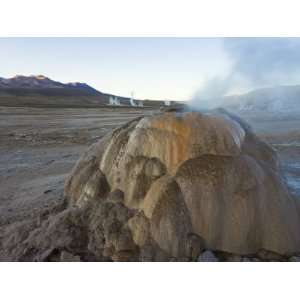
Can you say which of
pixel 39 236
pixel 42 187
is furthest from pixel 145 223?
pixel 42 187

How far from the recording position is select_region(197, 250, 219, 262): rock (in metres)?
2.98

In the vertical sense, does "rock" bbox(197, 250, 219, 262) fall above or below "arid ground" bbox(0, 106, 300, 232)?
above

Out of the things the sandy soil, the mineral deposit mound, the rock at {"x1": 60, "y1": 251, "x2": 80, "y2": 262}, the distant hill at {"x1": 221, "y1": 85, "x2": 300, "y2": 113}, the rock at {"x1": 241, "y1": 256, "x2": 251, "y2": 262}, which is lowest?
the sandy soil

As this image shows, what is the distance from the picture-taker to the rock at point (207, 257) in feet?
9.79

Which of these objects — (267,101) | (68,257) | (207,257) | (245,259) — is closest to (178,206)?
(207,257)

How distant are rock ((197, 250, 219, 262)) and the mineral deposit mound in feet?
0.10

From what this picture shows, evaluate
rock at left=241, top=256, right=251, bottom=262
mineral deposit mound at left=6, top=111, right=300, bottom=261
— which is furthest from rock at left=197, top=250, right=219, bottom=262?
rock at left=241, top=256, right=251, bottom=262

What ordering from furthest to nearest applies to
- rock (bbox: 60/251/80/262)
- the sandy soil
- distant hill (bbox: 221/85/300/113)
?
1. distant hill (bbox: 221/85/300/113)
2. the sandy soil
3. rock (bbox: 60/251/80/262)

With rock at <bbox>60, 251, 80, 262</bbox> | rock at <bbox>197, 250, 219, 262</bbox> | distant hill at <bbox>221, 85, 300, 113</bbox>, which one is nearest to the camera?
rock at <bbox>197, 250, 219, 262</bbox>

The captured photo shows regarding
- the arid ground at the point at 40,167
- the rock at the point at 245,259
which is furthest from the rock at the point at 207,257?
the arid ground at the point at 40,167

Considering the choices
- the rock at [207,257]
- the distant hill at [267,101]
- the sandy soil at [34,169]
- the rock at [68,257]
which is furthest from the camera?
the distant hill at [267,101]

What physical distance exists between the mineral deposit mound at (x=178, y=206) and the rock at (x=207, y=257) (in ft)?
0.10

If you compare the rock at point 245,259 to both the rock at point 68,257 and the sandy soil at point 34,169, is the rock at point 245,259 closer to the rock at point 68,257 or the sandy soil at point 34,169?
the rock at point 68,257

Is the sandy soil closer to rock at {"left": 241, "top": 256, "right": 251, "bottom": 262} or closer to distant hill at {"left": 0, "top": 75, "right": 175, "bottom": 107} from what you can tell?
rock at {"left": 241, "top": 256, "right": 251, "bottom": 262}
